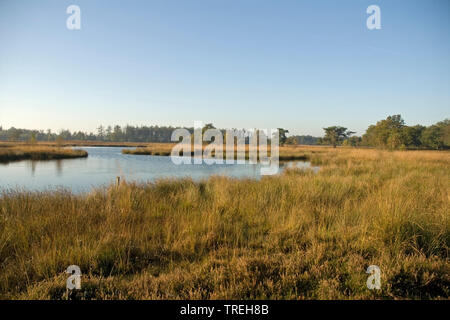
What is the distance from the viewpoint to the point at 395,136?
33.1 m

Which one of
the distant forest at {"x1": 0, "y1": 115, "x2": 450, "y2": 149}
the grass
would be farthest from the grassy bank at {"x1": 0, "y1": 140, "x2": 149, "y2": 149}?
the grass

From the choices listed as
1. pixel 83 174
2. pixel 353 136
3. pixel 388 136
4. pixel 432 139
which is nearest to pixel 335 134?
pixel 353 136

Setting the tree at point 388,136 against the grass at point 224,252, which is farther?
the tree at point 388,136

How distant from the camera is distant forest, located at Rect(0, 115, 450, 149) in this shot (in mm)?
42744

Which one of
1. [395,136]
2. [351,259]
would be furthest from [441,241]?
[395,136]

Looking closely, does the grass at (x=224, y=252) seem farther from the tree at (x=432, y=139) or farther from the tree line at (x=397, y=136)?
the tree at (x=432, y=139)

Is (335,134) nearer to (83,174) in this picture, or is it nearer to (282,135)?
(282,135)

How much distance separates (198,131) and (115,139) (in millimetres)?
82594

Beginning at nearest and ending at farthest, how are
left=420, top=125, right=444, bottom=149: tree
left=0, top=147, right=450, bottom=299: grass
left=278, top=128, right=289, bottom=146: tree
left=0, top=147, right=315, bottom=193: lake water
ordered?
left=0, top=147, right=450, bottom=299: grass < left=0, top=147, right=315, bottom=193: lake water < left=420, top=125, right=444, bottom=149: tree < left=278, top=128, right=289, bottom=146: tree

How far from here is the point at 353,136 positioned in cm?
9419

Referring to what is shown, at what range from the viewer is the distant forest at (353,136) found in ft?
140

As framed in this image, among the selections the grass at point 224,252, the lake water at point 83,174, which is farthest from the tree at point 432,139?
the grass at point 224,252

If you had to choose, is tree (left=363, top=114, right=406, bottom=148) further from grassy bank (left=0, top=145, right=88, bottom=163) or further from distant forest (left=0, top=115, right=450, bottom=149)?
grassy bank (left=0, top=145, right=88, bottom=163)

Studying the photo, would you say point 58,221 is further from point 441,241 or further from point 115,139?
point 115,139
